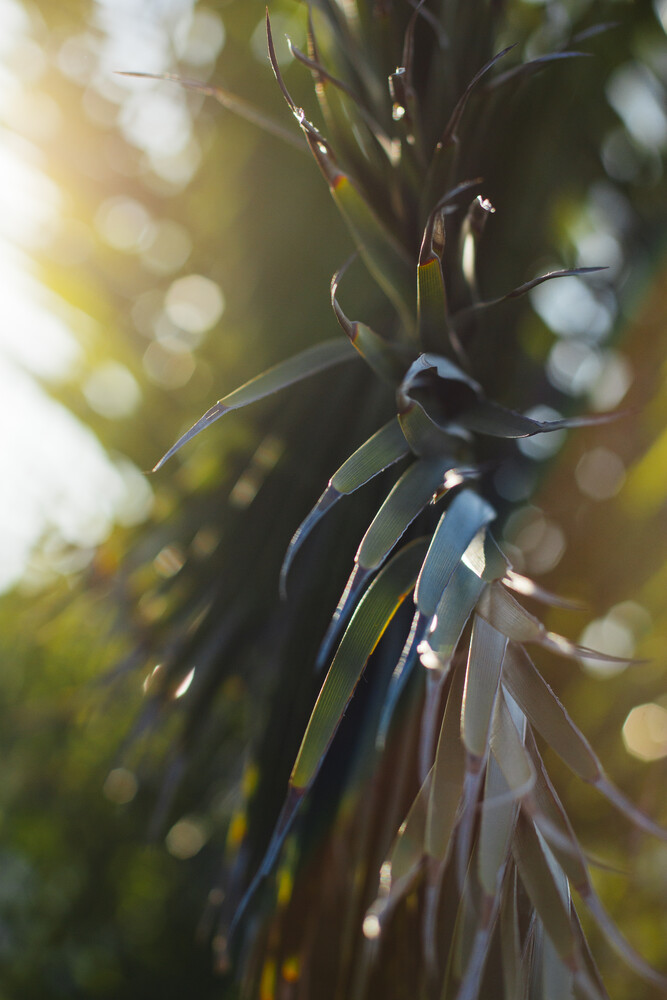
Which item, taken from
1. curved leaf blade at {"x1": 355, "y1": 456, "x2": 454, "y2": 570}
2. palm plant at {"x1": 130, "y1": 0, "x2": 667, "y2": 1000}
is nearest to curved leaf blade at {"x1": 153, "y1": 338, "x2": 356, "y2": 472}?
palm plant at {"x1": 130, "y1": 0, "x2": 667, "y2": 1000}

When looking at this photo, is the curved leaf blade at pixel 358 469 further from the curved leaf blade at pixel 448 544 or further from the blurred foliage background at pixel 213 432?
the blurred foliage background at pixel 213 432

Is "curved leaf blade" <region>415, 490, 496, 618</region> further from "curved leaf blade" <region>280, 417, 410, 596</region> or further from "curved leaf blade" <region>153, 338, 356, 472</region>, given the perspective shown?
"curved leaf blade" <region>153, 338, 356, 472</region>

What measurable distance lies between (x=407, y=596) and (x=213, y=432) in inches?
17.1

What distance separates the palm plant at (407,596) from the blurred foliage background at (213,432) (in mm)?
19

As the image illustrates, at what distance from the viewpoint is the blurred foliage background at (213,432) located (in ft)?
2.79

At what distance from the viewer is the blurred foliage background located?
0.85 m

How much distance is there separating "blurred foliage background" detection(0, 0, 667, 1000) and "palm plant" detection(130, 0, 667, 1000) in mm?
19

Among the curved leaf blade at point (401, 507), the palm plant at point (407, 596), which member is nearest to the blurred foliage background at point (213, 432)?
the palm plant at point (407, 596)

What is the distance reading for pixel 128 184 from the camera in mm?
1313

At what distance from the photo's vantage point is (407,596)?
0.54 m

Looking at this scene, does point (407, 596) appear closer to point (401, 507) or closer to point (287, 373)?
point (401, 507)

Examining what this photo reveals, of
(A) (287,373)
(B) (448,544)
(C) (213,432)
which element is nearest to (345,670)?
(B) (448,544)

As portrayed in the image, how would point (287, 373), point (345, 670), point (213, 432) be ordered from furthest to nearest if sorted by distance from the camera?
1. point (213, 432)
2. point (287, 373)
3. point (345, 670)

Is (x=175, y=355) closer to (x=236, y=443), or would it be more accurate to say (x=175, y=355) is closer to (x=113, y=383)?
(x=113, y=383)
